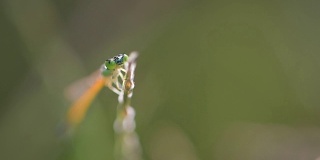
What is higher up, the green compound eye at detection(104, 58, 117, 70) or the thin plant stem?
the green compound eye at detection(104, 58, 117, 70)

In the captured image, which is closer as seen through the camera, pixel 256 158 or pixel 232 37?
pixel 256 158

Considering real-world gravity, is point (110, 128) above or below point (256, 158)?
above

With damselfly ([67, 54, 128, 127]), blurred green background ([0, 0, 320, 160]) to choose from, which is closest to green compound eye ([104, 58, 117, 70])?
damselfly ([67, 54, 128, 127])

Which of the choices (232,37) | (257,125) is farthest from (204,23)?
(257,125)

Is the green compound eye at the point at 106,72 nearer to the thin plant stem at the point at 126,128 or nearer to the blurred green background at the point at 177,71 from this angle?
the thin plant stem at the point at 126,128

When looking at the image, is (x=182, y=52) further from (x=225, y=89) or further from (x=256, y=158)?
(x=256, y=158)

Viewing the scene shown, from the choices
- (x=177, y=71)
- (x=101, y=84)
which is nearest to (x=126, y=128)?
(x=101, y=84)

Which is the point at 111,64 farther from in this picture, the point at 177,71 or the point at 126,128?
the point at 177,71

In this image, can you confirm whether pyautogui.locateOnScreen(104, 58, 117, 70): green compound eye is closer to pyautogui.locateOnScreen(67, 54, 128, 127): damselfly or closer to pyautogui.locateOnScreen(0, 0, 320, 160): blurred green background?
pyautogui.locateOnScreen(67, 54, 128, 127): damselfly
